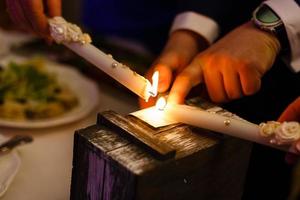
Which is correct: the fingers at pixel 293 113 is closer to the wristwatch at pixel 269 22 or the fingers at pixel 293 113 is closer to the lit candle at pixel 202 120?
the lit candle at pixel 202 120

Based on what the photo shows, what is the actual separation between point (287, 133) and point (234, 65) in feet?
0.78

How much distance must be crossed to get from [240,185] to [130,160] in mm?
244

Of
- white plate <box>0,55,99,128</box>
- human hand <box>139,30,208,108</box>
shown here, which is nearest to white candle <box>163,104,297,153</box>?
human hand <box>139,30,208,108</box>

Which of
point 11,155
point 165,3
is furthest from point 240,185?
point 165,3

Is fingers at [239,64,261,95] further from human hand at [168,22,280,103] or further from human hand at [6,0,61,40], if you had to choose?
human hand at [6,0,61,40]

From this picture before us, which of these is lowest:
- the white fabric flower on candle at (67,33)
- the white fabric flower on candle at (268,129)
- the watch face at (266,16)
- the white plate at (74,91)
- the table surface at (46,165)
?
the table surface at (46,165)

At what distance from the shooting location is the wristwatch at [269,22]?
915mm

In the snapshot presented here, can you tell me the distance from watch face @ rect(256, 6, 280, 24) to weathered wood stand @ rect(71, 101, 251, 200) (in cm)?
26

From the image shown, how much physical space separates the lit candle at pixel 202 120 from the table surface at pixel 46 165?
228 mm

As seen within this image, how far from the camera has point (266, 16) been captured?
0.92 meters

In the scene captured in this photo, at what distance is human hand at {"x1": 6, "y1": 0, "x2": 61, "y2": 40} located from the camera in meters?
0.91

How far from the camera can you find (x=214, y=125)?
28.6 inches

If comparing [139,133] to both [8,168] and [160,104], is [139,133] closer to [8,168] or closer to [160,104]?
[160,104]

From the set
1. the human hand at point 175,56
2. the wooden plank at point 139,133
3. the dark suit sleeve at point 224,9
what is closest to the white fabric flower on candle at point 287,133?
the wooden plank at point 139,133
